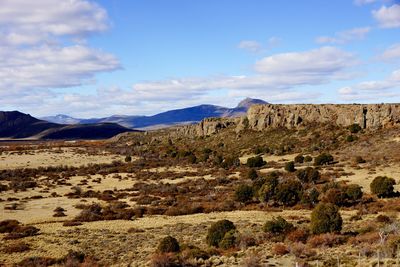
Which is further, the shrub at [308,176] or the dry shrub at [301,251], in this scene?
the shrub at [308,176]

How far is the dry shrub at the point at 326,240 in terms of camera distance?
20312 millimetres

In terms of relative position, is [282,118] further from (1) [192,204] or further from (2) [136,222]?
(2) [136,222]

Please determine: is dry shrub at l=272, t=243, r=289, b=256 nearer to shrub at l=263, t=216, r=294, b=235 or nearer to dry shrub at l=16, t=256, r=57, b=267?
shrub at l=263, t=216, r=294, b=235

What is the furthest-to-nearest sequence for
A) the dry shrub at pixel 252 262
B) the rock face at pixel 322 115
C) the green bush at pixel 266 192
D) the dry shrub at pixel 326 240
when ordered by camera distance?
the rock face at pixel 322 115 < the green bush at pixel 266 192 < the dry shrub at pixel 326 240 < the dry shrub at pixel 252 262

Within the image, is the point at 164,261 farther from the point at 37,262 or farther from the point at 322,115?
the point at 322,115

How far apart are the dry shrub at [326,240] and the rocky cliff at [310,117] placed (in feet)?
178

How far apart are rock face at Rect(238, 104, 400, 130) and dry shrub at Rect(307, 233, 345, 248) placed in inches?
2142

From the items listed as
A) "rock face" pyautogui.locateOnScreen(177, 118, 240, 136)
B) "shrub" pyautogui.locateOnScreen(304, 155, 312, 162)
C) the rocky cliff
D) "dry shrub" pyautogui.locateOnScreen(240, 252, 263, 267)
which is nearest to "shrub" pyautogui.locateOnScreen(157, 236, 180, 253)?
"dry shrub" pyautogui.locateOnScreen(240, 252, 263, 267)

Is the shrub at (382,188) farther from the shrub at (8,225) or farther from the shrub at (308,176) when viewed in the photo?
the shrub at (8,225)

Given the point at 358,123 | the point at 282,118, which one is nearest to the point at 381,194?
the point at 358,123

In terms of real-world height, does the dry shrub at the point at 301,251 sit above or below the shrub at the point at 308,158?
below

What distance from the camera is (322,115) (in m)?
82.9

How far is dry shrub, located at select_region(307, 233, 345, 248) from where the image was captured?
20.3 meters

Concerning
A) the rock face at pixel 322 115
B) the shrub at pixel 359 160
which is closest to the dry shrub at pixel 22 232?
the shrub at pixel 359 160
